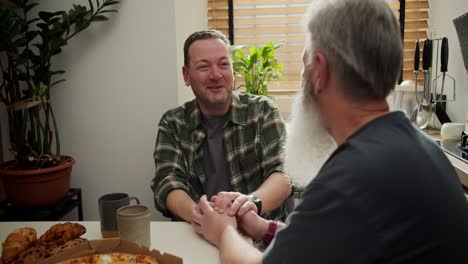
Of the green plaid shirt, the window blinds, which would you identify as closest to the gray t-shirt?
the green plaid shirt

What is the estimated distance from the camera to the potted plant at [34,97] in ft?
6.34

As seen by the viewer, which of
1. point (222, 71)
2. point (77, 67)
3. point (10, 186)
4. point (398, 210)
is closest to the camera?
point (398, 210)

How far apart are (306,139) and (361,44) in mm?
339

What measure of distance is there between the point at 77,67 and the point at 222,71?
0.94 meters

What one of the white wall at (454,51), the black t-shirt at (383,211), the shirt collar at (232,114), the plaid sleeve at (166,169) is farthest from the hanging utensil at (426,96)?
the black t-shirt at (383,211)

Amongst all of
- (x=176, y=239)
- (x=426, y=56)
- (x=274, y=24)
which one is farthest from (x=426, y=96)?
(x=176, y=239)

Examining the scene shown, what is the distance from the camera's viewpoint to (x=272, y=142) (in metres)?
1.75

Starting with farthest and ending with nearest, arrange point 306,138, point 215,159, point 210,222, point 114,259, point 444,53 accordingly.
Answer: point 444,53 → point 215,159 → point 210,222 → point 306,138 → point 114,259

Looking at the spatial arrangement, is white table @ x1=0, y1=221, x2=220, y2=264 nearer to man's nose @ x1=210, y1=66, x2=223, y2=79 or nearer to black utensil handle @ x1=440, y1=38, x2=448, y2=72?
man's nose @ x1=210, y1=66, x2=223, y2=79

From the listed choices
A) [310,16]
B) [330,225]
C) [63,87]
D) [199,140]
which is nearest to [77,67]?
[63,87]

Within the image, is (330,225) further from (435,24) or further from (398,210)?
(435,24)

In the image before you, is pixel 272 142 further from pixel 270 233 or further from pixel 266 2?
pixel 266 2

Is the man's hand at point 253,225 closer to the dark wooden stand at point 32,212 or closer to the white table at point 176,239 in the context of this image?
the white table at point 176,239

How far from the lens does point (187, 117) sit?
1.84 m
